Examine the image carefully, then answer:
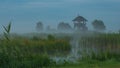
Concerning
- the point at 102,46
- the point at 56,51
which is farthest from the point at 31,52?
the point at 102,46

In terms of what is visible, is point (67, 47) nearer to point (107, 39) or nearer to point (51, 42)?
point (51, 42)

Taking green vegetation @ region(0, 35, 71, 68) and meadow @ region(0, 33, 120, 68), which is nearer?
green vegetation @ region(0, 35, 71, 68)

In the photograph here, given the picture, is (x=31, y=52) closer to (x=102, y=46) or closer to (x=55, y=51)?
(x=55, y=51)

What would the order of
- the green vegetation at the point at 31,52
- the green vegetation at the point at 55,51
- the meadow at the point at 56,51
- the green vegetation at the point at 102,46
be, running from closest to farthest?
the green vegetation at the point at 31,52
the green vegetation at the point at 55,51
the meadow at the point at 56,51
the green vegetation at the point at 102,46

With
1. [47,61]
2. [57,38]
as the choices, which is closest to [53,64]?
[47,61]

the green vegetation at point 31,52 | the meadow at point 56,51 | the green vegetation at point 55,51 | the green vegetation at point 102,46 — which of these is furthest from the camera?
the green vegetation at point 102,46

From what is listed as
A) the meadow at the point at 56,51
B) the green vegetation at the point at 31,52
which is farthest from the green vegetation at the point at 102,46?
the green vegetation at the point at 31,52

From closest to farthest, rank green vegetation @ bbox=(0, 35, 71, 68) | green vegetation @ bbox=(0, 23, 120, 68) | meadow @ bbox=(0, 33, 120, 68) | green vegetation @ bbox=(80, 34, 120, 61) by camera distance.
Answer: green vegetation @ bbox=(0, 35, 71, 68), green vegetation @ bbox=(0, 23, 120, 68), meadow @ bbox=(0, 33, 120, 68), green vegetation @ bbox=(80, 34, 120, 61)

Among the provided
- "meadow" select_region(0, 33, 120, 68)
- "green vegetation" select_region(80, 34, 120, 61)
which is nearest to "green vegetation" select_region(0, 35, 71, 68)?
"meadow" select_region(0, 33, 120, 68)

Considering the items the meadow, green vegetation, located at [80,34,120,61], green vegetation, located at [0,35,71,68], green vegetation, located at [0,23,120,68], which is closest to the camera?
green vegetation, located at [0,35,71,68]

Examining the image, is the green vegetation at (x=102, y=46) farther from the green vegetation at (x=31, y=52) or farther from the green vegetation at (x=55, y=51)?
Answer: the green vegetation at (x=31, y=52)

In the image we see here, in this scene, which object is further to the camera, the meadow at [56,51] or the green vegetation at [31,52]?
the meadow at [56,51]

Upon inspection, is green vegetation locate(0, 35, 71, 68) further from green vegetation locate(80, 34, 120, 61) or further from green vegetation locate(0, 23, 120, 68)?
green vegetation locate(80, 34, 120, 61)

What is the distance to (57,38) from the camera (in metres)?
21.5
